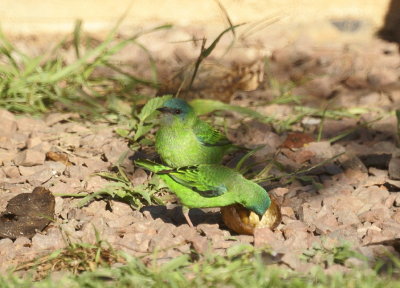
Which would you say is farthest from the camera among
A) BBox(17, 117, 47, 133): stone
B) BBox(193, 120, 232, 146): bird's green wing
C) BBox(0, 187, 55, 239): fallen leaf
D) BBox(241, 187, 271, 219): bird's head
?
BBox(17, 117, 47, 133): stone

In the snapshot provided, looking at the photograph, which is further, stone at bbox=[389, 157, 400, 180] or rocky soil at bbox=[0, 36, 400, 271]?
stone at bbox=[389, 157, 400, 180]

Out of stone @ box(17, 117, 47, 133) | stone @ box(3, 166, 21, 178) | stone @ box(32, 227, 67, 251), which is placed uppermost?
stone @ box(32, 227, 67, 251)

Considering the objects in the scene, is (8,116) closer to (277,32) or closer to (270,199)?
(270,199)

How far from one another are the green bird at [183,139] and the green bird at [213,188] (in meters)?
0.25

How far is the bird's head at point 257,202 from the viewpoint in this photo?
372 cm

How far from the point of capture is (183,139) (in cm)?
415

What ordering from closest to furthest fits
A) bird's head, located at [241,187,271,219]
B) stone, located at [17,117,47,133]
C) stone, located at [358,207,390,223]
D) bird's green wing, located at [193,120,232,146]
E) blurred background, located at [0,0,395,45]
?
→ bird's head, located at [241,187,271,219] → stone, located at [358,207,390,223] → bird's green wing, located at [193,120,232,146] → stone, located at [17,117,47,133] → blurred background, located at [0,0,395,45]

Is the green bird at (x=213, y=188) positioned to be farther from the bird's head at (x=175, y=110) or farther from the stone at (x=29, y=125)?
the stone at (x=29, y=125)

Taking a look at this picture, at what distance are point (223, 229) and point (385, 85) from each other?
2667mm

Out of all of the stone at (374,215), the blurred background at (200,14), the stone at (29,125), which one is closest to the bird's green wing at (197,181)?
the stone at (374,215)

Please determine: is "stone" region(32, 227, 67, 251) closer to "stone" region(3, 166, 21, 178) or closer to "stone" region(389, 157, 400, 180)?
"stone" region(3, 166, 21, 178)

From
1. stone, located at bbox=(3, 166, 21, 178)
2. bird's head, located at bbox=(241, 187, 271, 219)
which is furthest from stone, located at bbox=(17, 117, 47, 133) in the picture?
bird's head, located at bbox=(241, 187, 271, 219)

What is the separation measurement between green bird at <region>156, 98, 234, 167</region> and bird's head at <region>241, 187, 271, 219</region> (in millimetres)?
530

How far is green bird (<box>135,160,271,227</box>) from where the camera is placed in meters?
3.74
